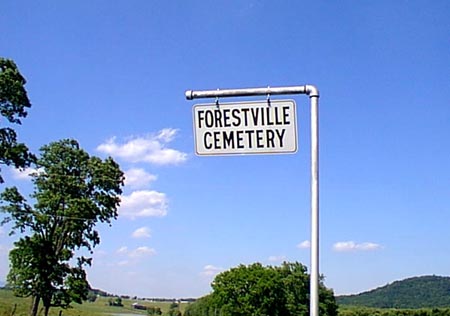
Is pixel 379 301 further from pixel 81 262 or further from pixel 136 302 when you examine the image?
pixel 81 262

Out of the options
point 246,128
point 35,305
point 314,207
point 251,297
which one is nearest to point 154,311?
point 251,297

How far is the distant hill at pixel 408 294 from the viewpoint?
119 metres

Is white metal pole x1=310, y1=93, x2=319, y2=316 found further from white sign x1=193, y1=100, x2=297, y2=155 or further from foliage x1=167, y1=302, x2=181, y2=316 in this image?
foliage x1=167, y1=302, x2=181, y2=316

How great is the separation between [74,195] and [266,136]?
24.4 m

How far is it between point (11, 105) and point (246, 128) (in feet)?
58.2

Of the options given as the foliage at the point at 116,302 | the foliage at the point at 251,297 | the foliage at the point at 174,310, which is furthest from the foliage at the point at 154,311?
the foliage at the point at 251,297

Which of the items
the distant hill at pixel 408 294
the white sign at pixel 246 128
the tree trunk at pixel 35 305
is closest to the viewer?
the white sign at pixel 246 128

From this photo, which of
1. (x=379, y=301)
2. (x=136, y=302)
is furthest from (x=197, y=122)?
(x=379, y=301)

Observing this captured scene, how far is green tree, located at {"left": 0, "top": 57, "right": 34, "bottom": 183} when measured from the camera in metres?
19.9

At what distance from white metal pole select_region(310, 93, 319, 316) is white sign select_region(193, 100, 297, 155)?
0.29 m

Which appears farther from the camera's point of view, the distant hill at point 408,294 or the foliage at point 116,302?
the distant hill at point 408,294

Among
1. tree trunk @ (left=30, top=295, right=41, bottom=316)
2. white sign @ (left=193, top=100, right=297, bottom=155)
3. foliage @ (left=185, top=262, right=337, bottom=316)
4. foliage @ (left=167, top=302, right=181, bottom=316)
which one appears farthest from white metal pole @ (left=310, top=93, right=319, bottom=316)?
foliage @ (left=185, top=262, right=337, bottom=316)

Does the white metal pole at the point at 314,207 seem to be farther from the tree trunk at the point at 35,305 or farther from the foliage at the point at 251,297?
the foliage at the point at 251,297

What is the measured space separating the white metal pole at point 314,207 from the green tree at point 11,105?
1745 cm
